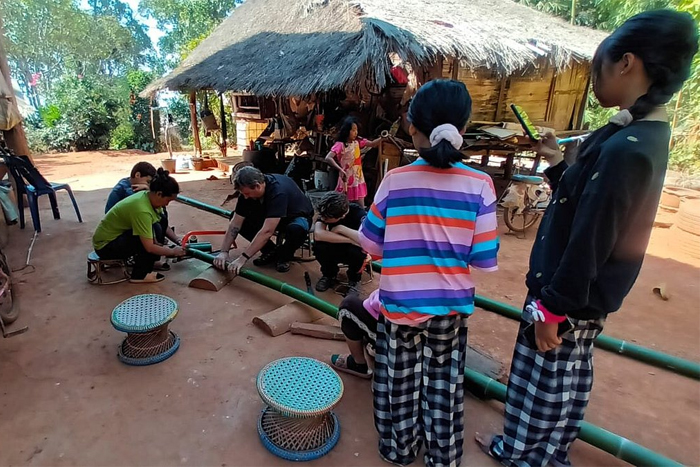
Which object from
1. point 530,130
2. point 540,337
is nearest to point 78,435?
point 540,337

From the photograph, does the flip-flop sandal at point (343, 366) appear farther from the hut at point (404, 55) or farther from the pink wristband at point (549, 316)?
the hut at point (404, 55)

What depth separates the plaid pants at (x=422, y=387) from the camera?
1.53 m

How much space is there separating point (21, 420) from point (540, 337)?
2.38 meters

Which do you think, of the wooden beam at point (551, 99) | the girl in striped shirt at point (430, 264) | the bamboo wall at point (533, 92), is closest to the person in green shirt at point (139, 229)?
the girl in striped shirt at point (430, 264)

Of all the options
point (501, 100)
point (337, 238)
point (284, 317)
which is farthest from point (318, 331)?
point (501, 100)

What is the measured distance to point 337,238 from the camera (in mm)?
2807

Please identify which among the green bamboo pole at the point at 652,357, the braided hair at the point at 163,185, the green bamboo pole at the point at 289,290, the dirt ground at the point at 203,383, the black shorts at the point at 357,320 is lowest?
the dirt ground at the point at 203,383

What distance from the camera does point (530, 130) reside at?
1.70 metres

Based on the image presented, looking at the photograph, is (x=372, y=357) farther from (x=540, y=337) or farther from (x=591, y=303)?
(x=591, y=303)

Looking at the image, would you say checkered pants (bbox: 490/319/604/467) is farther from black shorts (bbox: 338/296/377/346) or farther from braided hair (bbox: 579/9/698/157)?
braided hair (bbox: 579/9/698/157)

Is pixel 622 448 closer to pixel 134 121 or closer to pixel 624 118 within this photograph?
pixel 624 118

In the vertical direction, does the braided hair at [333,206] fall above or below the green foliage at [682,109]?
below

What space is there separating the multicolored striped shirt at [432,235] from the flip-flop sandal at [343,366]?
92cm

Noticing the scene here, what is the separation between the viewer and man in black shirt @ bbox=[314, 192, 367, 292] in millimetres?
2779
